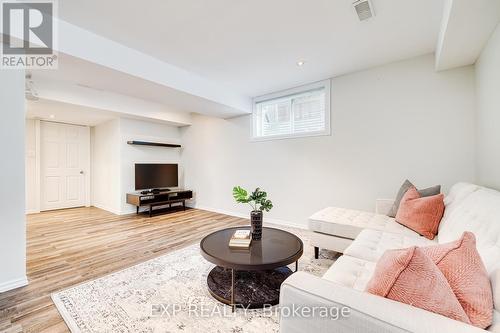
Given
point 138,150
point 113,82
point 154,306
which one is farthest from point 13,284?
point 138,150

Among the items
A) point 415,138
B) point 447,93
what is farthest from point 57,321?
point 447,93

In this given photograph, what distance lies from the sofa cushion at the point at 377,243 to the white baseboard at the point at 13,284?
2915 millimetres

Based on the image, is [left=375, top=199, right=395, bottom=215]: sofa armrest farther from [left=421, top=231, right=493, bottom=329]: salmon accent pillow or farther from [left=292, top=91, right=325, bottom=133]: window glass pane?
[left=421, top=231, right=493, bottom=329]: salmon accent pillow

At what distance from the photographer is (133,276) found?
2.16m

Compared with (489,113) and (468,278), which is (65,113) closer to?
(468,278)

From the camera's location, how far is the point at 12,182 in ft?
6.51

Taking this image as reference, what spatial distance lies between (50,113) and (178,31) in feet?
13.1

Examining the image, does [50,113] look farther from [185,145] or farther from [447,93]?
[447,93]

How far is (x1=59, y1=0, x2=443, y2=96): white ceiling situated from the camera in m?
1.96

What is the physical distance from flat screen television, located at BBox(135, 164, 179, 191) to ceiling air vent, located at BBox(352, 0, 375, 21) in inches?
189

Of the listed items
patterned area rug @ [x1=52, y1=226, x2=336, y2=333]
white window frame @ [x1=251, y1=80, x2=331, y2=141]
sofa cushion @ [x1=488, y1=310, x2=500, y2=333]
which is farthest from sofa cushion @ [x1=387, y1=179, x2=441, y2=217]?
sofa cushion @ [x1=488, y1=310, x2=500, y2=333]

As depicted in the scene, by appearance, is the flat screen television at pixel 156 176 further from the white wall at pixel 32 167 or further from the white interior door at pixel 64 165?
the white wall at pixel 32 167

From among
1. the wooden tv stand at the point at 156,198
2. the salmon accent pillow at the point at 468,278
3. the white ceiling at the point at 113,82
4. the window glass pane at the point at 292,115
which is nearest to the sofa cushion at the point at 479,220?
the salmon accent pillow at the point at 468,278

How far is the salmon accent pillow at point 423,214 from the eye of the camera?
2.01 meters
